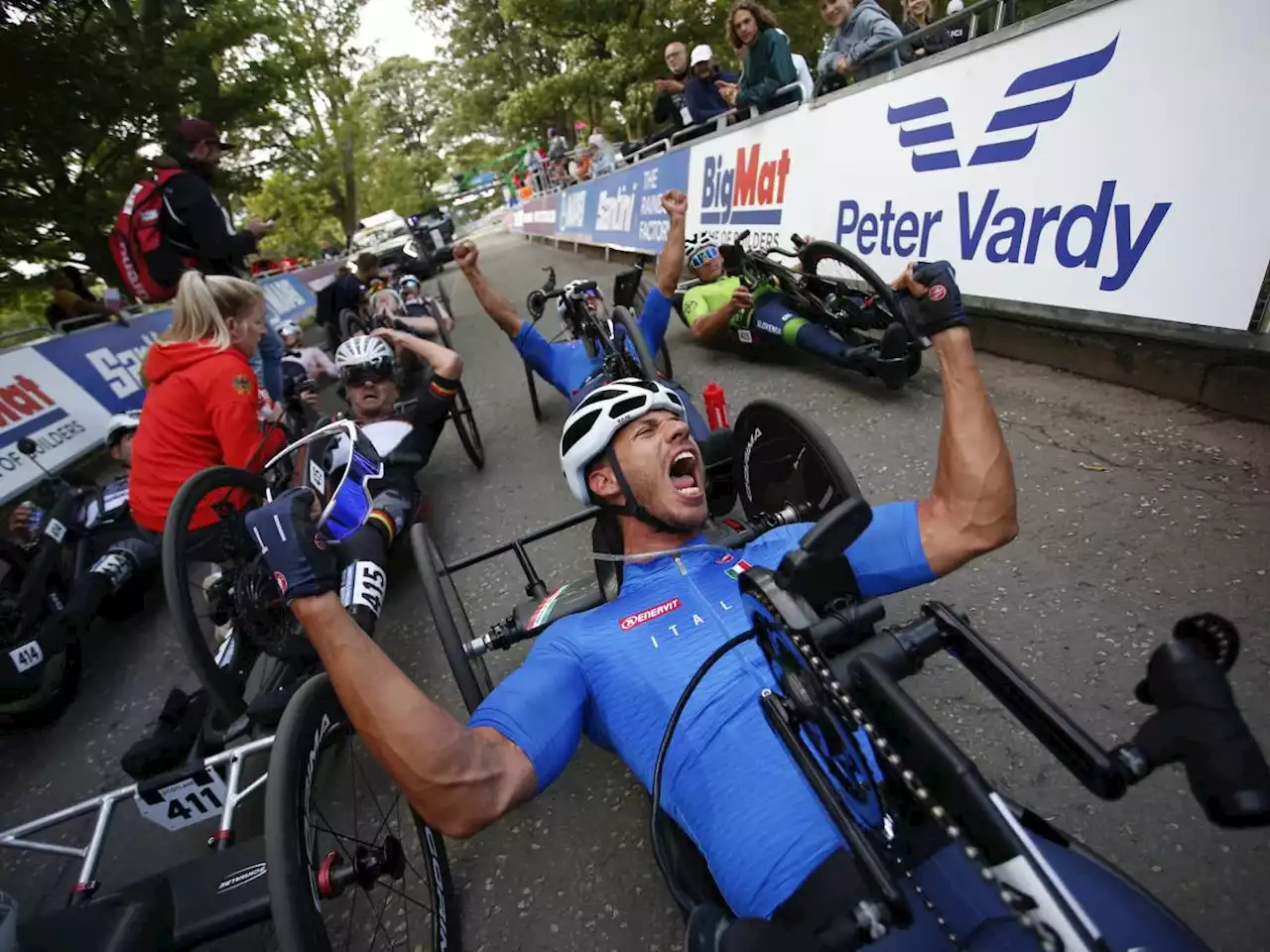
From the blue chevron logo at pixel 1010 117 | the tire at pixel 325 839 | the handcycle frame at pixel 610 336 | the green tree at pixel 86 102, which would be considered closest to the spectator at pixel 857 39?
the blue chevron logo at pixel 1010 117

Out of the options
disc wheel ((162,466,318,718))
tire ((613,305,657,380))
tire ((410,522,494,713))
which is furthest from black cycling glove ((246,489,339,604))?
tire ((613,305,657,380))

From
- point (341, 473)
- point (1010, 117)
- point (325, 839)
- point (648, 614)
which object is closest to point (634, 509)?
point (648, 614)

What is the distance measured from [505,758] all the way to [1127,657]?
2045mm

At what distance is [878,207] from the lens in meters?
4.87

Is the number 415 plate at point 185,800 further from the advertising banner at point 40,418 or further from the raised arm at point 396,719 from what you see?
the advertising banner at point 40,418

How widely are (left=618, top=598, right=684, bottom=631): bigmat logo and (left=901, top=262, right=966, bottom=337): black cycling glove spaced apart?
97cm

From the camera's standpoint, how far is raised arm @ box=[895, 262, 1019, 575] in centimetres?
160

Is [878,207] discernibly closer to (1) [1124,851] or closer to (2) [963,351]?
(2) [963,351]

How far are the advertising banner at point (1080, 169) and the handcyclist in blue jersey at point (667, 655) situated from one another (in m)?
2.36

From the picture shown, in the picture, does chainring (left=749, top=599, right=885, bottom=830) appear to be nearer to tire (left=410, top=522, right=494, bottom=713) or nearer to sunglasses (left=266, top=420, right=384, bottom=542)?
tire (left=410, top=522, right=494, bottom=713)

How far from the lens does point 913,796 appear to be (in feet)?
3.17

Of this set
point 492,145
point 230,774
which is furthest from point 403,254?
point 492,145

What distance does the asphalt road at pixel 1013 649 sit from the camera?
1.75m

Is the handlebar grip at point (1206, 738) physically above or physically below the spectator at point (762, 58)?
below
